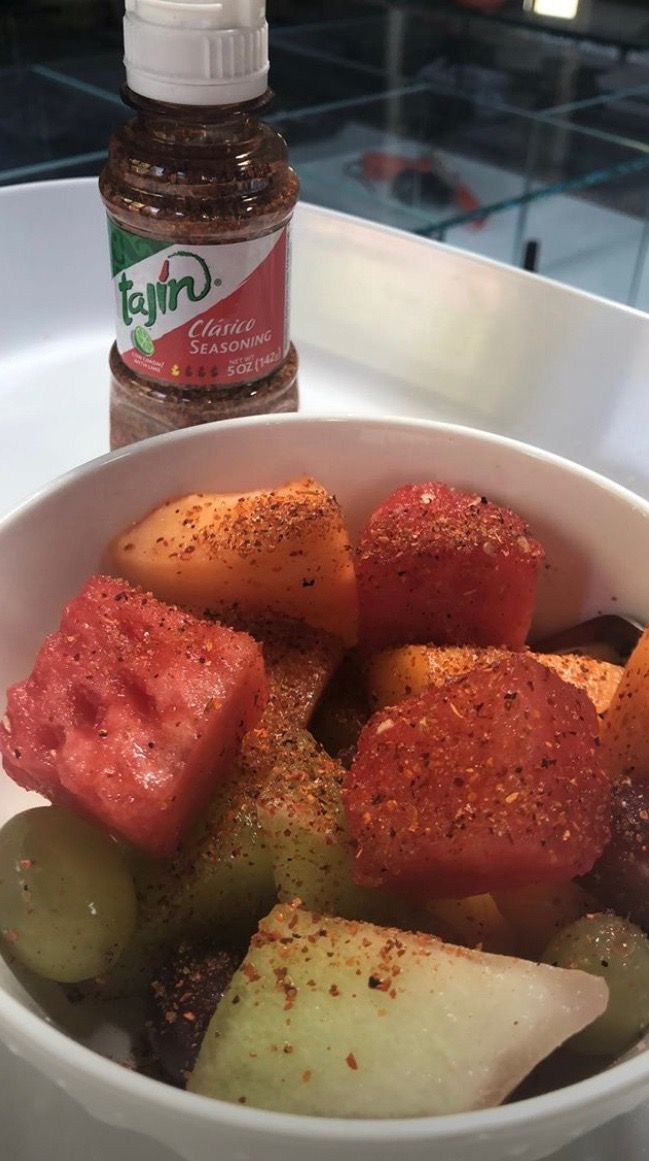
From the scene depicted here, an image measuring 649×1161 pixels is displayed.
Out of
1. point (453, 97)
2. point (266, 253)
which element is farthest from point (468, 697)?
point (453, 97)

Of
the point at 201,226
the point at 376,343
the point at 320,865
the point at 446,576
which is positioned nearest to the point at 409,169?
the point at 376,343

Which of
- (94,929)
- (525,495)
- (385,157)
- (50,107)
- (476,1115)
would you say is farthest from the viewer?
(385,157)

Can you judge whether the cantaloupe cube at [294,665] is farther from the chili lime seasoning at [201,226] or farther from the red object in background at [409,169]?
the red object in background at [409,169]

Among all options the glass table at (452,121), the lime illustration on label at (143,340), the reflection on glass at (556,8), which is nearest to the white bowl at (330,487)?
the lime illustration on label at (143,340)

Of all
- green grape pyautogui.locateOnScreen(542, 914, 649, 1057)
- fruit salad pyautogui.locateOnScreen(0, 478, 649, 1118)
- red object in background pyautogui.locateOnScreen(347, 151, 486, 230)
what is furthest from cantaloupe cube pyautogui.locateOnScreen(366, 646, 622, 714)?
red object in background pyautogui.locateOnScreen(347, 151, 486, 230)

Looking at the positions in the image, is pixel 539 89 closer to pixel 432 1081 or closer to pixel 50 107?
pixel 50 107

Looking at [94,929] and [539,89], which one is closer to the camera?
[94,929]

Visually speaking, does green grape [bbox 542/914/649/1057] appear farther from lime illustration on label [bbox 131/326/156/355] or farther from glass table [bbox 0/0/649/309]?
glass table [bbox 0/0/649/309]
